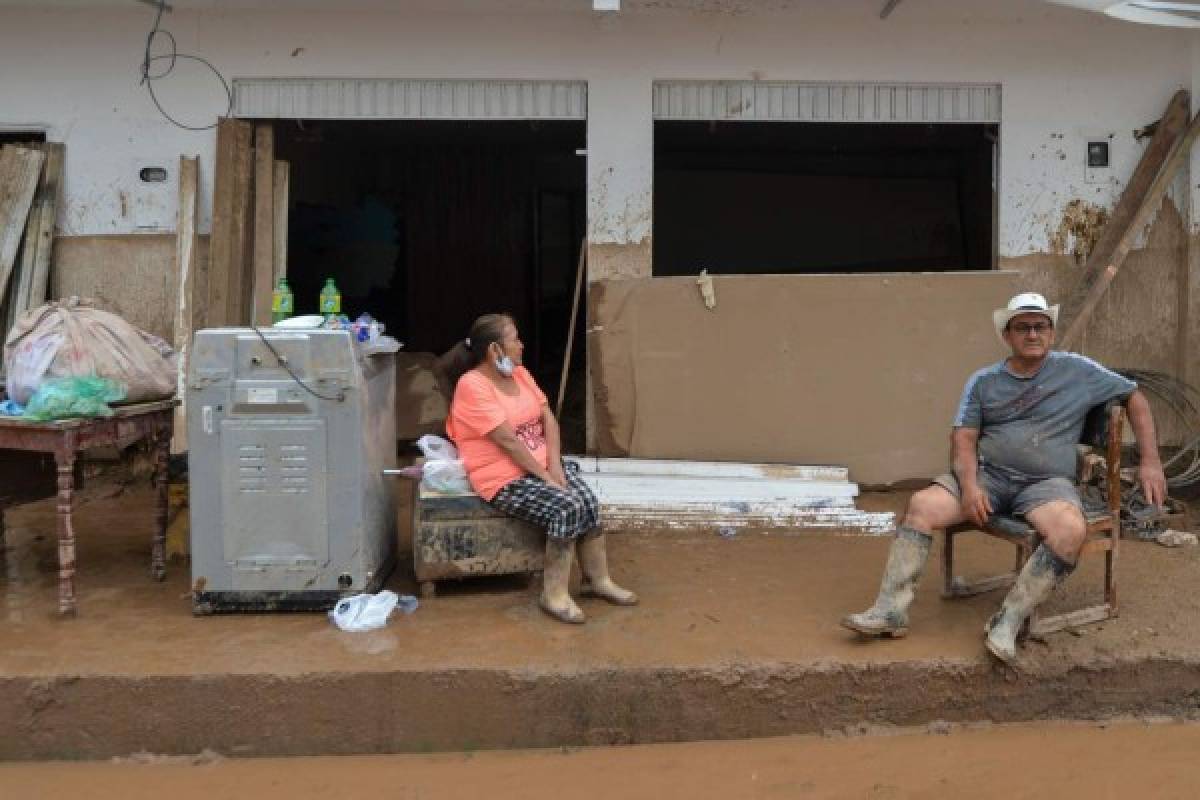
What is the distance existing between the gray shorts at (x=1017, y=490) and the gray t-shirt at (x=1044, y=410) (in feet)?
0.12

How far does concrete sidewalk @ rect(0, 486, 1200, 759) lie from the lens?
368cm

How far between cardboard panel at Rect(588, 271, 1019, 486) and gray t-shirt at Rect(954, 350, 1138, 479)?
2229 millimetres

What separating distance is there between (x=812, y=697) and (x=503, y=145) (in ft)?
28.1

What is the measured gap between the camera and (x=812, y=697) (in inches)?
149

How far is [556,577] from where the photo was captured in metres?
4.29

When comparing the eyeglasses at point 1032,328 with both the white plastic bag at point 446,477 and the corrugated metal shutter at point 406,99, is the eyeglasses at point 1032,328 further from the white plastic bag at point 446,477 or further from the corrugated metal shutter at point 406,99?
the corrugated metal shutter at point 406,99

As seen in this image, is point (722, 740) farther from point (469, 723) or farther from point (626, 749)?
point (469, 723)

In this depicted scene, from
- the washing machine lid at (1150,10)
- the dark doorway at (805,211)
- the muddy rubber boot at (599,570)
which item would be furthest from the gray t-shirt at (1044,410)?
the dark doorway at (805,211)

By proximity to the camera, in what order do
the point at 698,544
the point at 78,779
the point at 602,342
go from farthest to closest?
the point at 602,342
the point at 698,544
the point at 78,779

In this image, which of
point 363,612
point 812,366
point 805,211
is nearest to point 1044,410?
point 812,366

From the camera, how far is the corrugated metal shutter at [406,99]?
6.93m

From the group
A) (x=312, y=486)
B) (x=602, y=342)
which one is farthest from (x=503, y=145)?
(x=312, y=486)

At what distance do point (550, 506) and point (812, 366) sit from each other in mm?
2725

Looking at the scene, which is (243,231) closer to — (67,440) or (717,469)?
(67,440)
